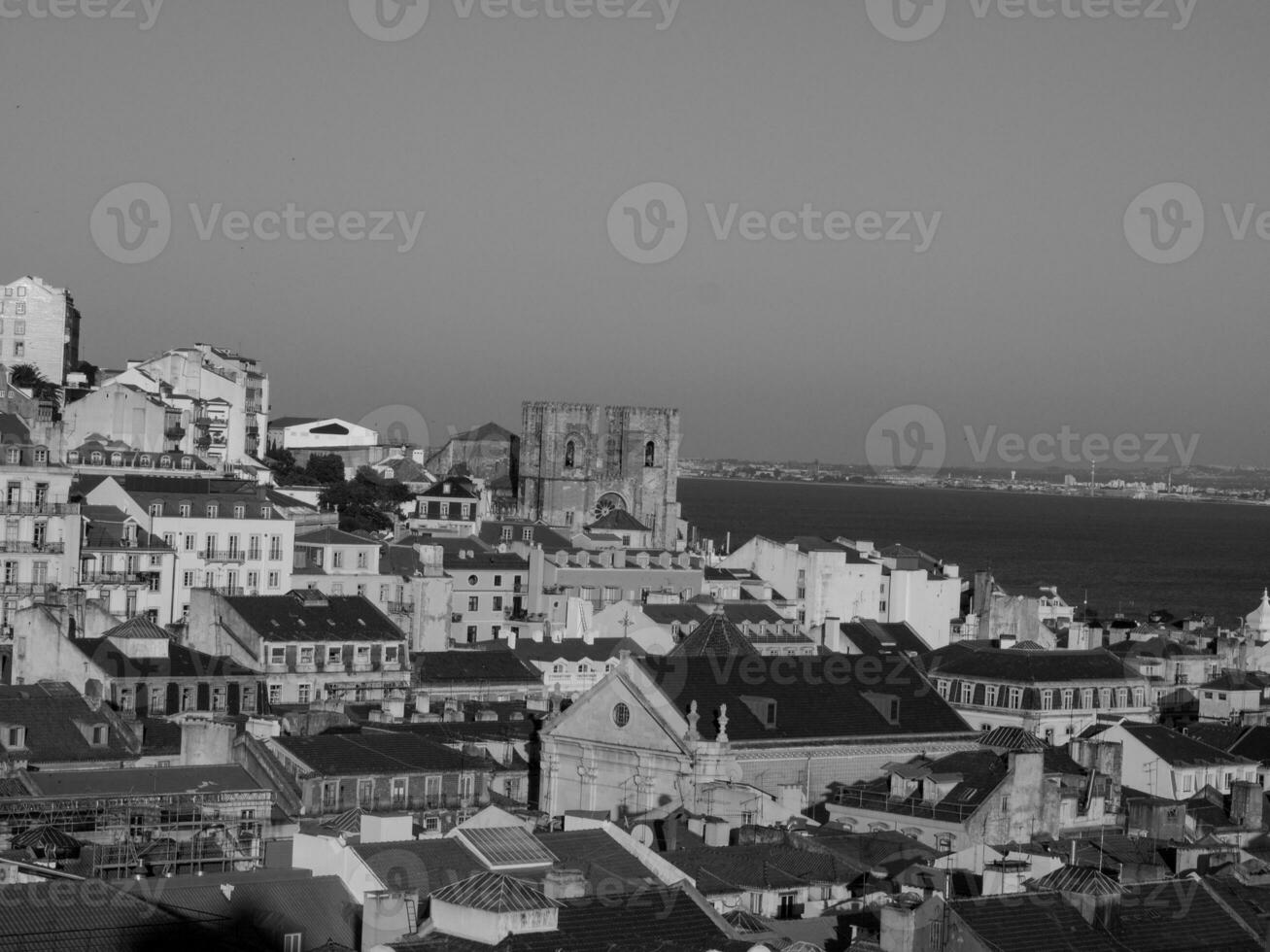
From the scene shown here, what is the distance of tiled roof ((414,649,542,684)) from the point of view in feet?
209

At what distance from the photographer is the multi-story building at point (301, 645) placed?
203 feet

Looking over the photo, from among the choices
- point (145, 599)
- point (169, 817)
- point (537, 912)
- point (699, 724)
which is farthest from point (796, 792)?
point (145, 599)

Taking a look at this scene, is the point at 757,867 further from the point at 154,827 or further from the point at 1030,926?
the point at 154,827

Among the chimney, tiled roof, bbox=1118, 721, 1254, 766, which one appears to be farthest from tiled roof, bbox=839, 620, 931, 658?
the chimney

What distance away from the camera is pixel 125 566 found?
70312 millimetres

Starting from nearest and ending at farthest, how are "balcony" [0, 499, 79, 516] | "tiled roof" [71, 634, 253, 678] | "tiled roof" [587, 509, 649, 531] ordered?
"tiled roof" [71, 634, 253, 678] < "balcony" [0, 499, 79, 516] < "tiled roof" [587, 509, 649, 531]

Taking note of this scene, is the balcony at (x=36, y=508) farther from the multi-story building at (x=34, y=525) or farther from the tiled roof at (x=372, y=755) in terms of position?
the tiled roof at (x=372, y=755)

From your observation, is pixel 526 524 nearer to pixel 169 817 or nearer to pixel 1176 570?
pixel 169 817

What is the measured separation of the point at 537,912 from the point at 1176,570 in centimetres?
Result: 16772

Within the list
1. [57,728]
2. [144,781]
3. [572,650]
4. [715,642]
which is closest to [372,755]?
[144,781]

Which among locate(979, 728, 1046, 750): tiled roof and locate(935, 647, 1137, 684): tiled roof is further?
locate(935, 647, 1137, 684): tiled roof

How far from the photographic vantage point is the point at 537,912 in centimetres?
2670

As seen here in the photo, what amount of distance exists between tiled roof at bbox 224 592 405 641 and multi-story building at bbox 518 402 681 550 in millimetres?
53587

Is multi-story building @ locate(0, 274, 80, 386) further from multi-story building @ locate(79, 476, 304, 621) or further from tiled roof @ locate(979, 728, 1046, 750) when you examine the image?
tiled roof @ locate(979, 728, 1046, 750)
